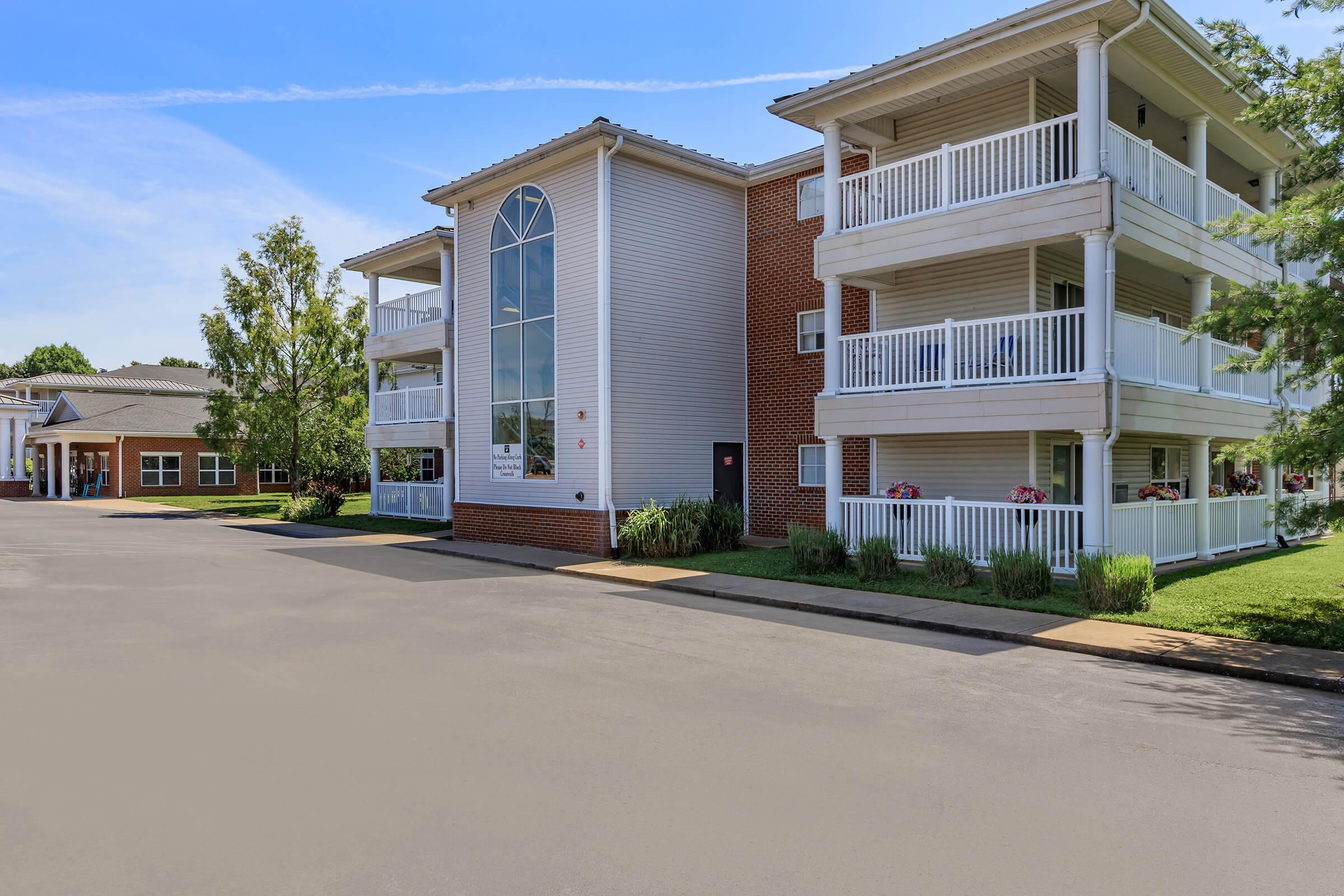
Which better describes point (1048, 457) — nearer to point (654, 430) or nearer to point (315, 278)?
point (654, 430)

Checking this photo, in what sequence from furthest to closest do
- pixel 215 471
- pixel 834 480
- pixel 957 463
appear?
pixel 215 471, pixel 957 463, pixel 834 480

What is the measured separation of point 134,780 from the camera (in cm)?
525

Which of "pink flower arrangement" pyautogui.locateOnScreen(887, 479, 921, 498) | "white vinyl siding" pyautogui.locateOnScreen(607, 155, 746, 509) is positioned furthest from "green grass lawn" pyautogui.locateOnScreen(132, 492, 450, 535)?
"pink flower arrangement" pyautogui.locateOnScreen(887, 479, 921, 498)

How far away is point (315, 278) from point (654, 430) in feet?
65.1

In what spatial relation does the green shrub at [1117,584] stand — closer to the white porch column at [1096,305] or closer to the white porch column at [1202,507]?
the white porch column at [1096,305]

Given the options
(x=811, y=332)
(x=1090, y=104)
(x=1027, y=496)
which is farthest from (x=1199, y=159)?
(x=811, y=332)

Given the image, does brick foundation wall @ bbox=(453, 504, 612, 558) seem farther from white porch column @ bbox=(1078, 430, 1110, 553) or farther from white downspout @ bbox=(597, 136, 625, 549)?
white porch column @ bbox=(1078, 430, 1110, 553)

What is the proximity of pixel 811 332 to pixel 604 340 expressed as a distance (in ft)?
15.1

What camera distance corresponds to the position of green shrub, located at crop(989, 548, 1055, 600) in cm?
1175

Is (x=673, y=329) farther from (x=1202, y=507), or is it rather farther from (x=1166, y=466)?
(x=1166, y=466)

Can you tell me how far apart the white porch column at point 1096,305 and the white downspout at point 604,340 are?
8.64 metres

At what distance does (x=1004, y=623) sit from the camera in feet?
34.0

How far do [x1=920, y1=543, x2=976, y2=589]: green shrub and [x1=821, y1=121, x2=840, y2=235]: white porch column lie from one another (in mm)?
5811

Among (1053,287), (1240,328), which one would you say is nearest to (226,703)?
(1240,328)
